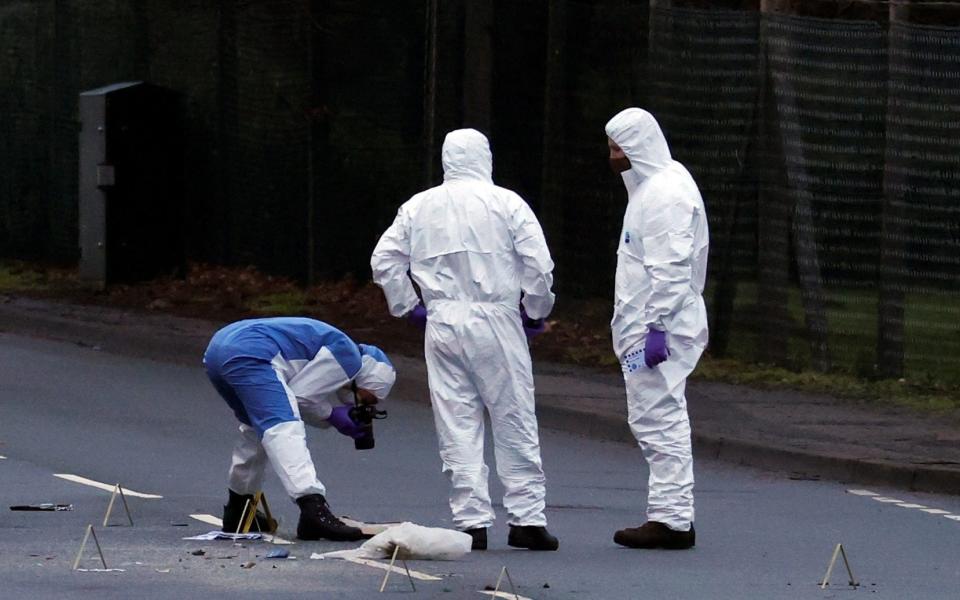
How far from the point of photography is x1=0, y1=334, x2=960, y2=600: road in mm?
7969

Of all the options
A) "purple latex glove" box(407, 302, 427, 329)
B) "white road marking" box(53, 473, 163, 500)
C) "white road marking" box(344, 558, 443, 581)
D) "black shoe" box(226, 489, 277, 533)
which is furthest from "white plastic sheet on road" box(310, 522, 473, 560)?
"white road marking" box(53, 473, 163, 500)

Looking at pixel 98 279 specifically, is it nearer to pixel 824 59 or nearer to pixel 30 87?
pixel 30 87

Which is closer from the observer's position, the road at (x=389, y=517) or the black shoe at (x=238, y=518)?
the road at (x=389, y=517)

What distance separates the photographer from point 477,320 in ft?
29.7

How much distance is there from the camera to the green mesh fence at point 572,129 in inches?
594

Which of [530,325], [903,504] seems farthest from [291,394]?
[903,504]

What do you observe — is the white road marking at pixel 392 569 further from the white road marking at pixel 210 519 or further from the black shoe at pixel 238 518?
the white road marking at pixel 210 519

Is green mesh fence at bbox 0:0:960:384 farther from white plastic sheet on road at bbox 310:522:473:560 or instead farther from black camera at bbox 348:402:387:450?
white plastic sheet on road at bbox 310:522:473:560

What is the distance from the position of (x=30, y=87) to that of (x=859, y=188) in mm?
12274

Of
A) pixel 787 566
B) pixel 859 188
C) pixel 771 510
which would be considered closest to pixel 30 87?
pixel 859 188

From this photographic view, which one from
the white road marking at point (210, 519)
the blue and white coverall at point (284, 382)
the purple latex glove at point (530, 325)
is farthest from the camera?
the white road marking at point (210, 519)

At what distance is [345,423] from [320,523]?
19.9 inches

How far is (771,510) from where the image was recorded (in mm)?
10641

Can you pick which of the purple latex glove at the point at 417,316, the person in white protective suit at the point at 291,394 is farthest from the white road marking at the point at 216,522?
the purple latex glove at the point at 417,316
